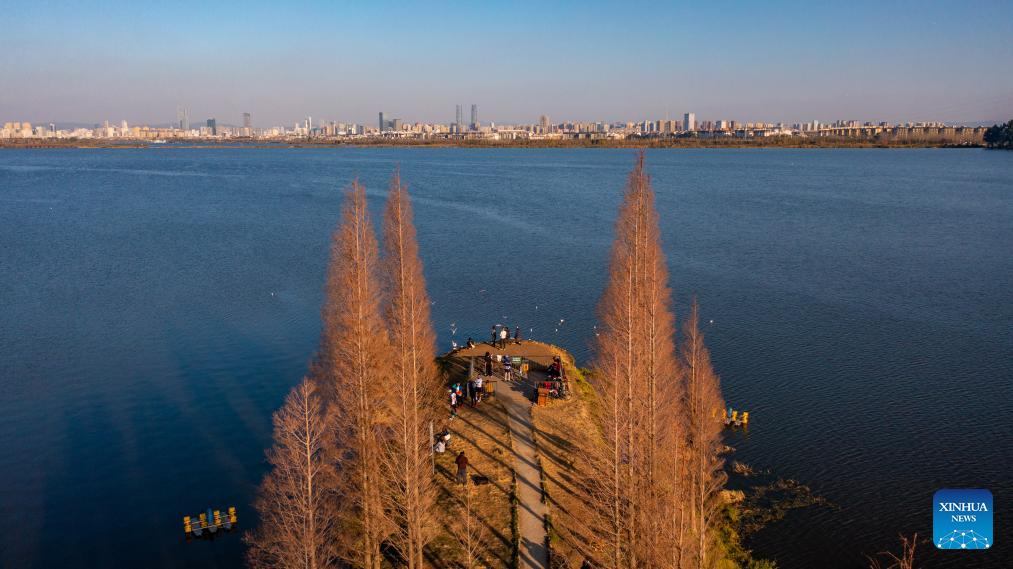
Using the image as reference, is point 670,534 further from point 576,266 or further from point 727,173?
point 727,173

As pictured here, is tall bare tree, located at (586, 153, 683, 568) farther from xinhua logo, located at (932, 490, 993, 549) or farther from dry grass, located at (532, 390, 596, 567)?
xinhua logo, located at (932, 490, 993, 549)

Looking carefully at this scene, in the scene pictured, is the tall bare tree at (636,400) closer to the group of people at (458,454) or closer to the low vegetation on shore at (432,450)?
the low vegetation on shore at (432,450)

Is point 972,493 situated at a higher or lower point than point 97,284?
higher

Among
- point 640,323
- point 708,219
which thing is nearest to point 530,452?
point 640,323

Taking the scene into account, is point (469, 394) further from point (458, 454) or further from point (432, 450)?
point (432, 450)

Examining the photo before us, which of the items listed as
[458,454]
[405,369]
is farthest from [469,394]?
[405,369]

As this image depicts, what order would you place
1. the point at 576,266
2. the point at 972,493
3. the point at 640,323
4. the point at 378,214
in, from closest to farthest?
the point at 972,493 < the point at 640,323 < the point at 576,266 < the point at 378,214

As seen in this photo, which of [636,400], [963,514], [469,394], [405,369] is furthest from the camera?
[469,394]
